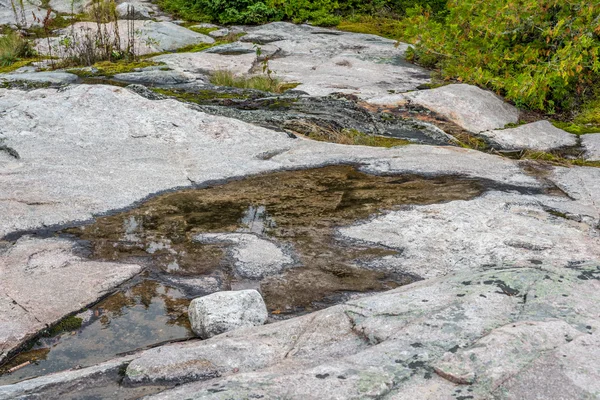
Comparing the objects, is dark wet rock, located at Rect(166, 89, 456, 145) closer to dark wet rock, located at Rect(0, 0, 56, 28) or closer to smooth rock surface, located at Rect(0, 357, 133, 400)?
smooth rock surface, located at Rect(0, 357, 133, 400)

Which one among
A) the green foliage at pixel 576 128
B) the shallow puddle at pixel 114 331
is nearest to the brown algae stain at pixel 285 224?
the shallow puddle at pixel 114 331

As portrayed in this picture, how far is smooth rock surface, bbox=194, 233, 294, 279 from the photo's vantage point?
4098 mm

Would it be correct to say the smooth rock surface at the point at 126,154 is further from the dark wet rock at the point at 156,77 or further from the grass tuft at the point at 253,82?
the grass tuft at the point at 253,82

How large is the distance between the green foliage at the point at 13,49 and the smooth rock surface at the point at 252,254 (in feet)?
28.7

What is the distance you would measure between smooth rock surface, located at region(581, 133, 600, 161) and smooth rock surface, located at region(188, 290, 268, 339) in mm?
5410

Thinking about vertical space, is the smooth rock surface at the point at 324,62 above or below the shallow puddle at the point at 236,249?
below

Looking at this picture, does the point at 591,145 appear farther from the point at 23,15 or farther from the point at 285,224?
the point at 23,15

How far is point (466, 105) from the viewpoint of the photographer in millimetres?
8695

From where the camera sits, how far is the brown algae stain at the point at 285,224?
401cm

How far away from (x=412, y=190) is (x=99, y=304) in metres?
3.03

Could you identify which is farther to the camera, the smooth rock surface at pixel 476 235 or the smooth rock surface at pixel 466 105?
the smooth rock surface at pixel 466 105

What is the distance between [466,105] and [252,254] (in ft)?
17.9

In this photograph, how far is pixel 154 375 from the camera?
8.42 ft

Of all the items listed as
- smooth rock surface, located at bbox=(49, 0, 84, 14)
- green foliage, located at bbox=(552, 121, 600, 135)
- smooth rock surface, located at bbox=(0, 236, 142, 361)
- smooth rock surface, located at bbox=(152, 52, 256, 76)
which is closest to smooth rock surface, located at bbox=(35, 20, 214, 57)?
smooth rock surface, located at bbox=(152, 52, 256, 76)
